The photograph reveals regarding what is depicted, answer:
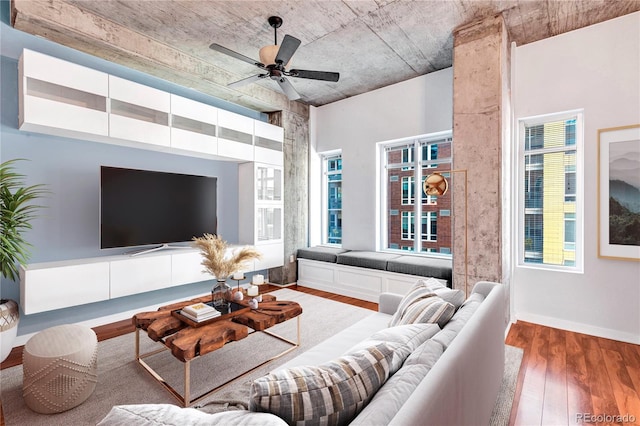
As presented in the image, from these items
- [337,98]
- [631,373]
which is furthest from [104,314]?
[631,373]

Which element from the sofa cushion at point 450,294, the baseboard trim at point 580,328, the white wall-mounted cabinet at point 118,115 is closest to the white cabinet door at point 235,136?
the white wall-mounted cabinet at point 118,115

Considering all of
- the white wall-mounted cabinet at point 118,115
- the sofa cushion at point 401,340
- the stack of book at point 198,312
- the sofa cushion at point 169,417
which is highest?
the white wall-mounted cabinet at point 118,115

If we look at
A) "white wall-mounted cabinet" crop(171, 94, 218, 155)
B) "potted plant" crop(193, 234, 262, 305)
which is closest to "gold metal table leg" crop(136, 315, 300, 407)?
"potted plant" crop(193, 234, 262, 305)

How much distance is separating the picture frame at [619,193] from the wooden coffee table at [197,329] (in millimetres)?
3155

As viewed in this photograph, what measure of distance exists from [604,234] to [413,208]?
7.17 feet

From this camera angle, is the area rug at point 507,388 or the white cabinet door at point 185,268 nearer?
the area rug at point 507,388

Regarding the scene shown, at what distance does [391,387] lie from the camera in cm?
94

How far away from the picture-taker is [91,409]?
190cm

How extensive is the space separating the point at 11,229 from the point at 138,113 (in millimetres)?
1605

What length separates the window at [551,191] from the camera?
323 cm

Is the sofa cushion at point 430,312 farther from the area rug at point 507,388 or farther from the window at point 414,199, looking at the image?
the window at point 414,199

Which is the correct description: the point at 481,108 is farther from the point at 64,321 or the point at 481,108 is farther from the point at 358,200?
the point at 64,321

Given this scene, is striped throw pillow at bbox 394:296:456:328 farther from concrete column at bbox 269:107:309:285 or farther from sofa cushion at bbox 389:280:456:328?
concrete column at bbox 269:107:309:285

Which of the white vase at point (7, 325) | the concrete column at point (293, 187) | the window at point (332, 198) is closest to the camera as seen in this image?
the white vase at point (7, 325)
